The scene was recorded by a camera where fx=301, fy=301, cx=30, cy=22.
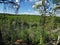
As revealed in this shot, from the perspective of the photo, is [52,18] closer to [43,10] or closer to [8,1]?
[43,10]

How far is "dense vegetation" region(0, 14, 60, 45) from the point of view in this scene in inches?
401

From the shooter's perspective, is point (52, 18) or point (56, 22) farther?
point (56, 22)

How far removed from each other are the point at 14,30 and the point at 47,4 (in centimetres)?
155

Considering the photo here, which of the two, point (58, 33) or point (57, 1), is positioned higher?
point (57, 1)

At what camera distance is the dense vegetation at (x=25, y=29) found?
10.2m

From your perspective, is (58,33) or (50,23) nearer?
(50,23)

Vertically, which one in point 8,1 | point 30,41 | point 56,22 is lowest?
point 30,41

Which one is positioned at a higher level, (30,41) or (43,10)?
(43,10)

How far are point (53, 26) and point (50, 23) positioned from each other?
0.23m

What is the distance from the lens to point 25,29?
35.1ft

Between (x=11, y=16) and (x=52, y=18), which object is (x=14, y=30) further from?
(x=52, y=18)

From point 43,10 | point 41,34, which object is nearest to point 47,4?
point 43,10

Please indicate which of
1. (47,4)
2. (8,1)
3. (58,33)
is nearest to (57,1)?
(47,4)

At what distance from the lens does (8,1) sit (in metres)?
10.8
